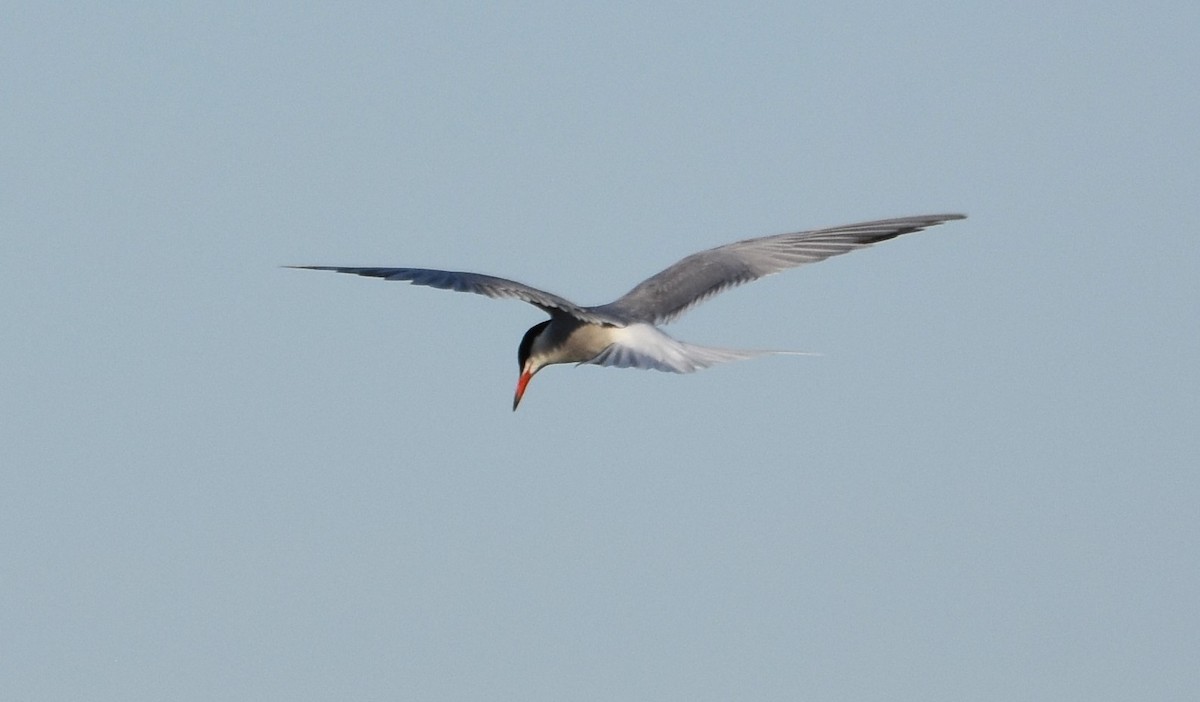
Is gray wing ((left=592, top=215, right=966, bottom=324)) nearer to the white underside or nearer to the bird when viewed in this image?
the bird

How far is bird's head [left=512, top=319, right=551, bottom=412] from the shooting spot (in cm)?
1520

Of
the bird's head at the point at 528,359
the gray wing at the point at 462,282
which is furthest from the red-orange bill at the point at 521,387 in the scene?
the gray wing at the point at 462,282

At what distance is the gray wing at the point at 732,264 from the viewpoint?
50.6 ft

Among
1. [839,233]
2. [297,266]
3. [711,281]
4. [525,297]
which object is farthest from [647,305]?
[297,266]

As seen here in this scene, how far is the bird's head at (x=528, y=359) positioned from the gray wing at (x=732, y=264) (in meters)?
0.56

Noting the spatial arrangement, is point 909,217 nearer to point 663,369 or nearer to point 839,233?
point 839,233

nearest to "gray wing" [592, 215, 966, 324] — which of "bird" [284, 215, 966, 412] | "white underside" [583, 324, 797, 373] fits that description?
"bird" [284, 215, 966, 412]

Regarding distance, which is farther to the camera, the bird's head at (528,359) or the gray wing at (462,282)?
the bird's head at (528,359)

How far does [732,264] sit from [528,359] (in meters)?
2.11

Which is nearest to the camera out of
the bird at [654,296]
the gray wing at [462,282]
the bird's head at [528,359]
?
the gray wing at [462,282]

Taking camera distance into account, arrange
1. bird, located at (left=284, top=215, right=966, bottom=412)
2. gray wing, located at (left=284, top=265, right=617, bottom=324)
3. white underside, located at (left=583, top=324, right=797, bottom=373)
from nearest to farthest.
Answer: gray wing, located at (left=284, top=265, right=617, bottom=324) < bird, located at (left=284, top=215, right=966, bottom=412) < white underside, located at (left=583, top=324, right=797, bottom=373)

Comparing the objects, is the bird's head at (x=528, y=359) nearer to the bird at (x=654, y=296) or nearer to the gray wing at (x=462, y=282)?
the bird at (x=654, y=296)

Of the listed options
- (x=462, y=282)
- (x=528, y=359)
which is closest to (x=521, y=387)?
(x=528, y=359)

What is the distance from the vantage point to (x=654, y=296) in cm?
1577
